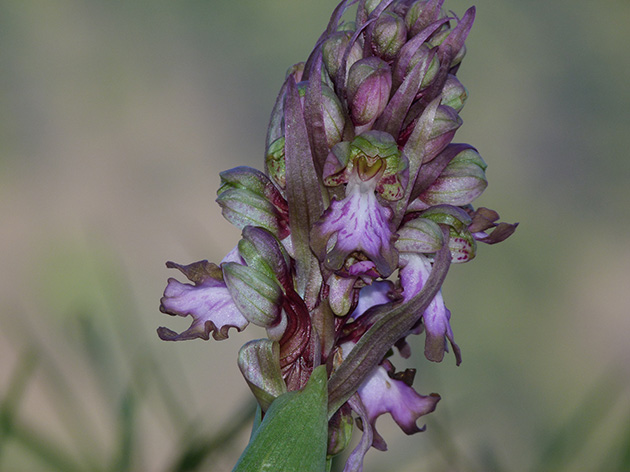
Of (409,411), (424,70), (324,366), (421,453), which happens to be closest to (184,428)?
(421,453)

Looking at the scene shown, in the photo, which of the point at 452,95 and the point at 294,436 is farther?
the point at 452,95

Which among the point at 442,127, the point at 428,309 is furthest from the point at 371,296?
the point at 442,127

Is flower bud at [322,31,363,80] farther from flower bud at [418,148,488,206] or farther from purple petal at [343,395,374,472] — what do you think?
purple petal at [343,395,374,472]

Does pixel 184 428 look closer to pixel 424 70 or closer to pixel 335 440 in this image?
pixel 335 440

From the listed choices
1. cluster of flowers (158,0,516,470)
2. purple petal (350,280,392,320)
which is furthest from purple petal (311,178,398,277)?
purple petal (350,280,392,320)

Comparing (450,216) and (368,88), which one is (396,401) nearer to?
(450,216)

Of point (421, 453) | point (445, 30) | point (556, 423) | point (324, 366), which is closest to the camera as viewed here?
point (324, 366)
